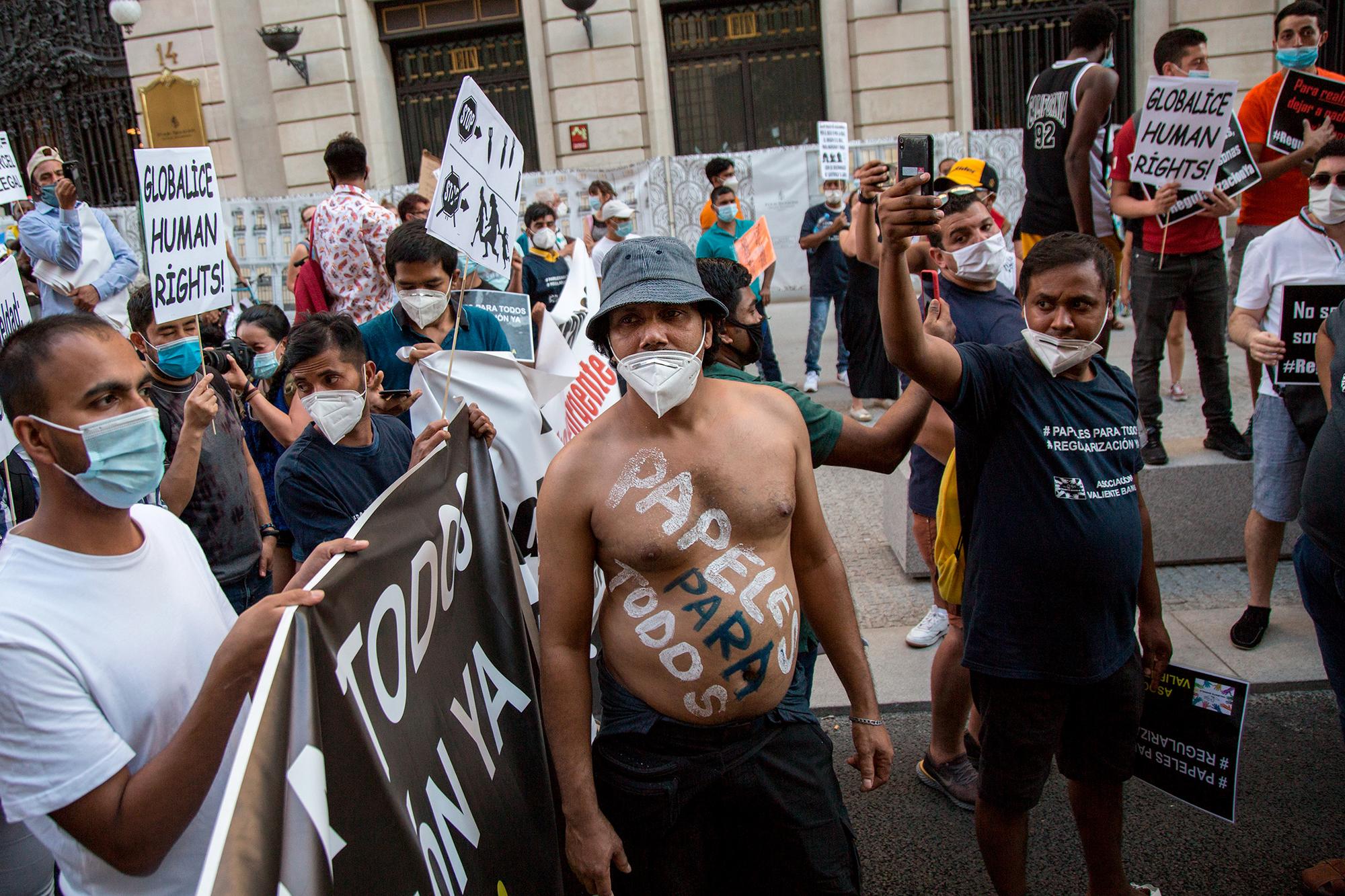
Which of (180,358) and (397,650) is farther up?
(180,358)

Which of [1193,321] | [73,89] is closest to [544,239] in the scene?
[1193,321]

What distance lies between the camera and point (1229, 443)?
5.12m

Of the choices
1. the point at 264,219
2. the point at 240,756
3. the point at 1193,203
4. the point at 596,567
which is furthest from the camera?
the point at 264,219

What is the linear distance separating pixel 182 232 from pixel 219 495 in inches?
41.4

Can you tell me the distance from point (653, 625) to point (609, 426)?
0.48 m

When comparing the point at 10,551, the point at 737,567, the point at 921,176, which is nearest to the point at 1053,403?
the point at 921,176

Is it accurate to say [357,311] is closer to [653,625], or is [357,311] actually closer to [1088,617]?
[653,625]

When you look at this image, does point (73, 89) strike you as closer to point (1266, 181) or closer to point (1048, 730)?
point (1266, 181)

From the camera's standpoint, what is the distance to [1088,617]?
2.55 meters

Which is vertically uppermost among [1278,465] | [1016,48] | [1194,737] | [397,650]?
[1016,48]

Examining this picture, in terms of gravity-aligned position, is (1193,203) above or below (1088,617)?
above

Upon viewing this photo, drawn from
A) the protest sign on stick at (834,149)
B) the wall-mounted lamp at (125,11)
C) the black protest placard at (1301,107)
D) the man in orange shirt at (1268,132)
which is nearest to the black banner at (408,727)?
the man in orange shirt at (1268,132)

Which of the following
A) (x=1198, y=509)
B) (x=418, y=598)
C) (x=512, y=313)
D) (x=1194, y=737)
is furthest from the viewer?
(x=1198, y=509)

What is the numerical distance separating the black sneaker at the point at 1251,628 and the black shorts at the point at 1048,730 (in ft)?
6.38
